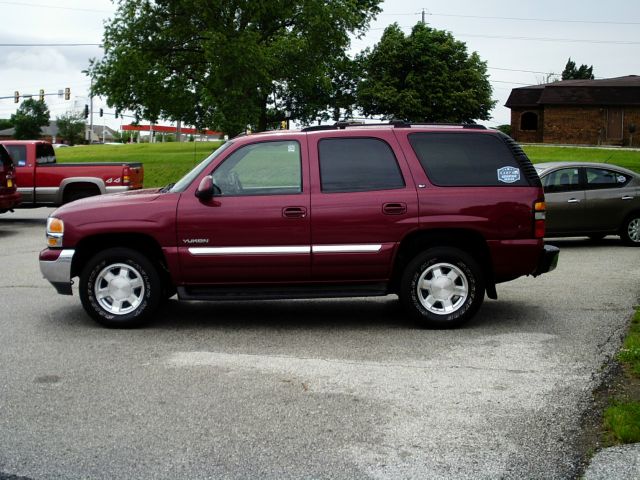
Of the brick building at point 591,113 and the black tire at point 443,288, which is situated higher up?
the brick building at point 591,113

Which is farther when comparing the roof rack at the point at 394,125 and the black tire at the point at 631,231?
the black tire at the point at 631,231

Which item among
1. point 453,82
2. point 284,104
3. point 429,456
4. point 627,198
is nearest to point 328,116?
point 284,104

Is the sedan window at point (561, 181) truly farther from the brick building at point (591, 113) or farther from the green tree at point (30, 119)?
the green tree at point (30, 119)

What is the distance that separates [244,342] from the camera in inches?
295

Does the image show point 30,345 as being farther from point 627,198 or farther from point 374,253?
point 627,198

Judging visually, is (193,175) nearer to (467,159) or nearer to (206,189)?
(206,189)

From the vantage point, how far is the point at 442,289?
314 inches

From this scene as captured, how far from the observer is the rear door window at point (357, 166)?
25.9 ft

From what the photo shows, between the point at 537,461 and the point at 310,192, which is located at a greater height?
the point at 310,192

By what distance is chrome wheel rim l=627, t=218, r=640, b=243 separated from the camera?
15.3 meters

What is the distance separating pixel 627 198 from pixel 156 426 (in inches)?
483

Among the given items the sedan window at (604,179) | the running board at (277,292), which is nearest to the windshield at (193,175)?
the running board at (277,292)

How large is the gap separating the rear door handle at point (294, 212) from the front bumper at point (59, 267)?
6.83 feet

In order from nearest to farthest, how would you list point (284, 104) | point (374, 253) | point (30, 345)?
point (30, 345), point (374, 253), point (284, 104)
